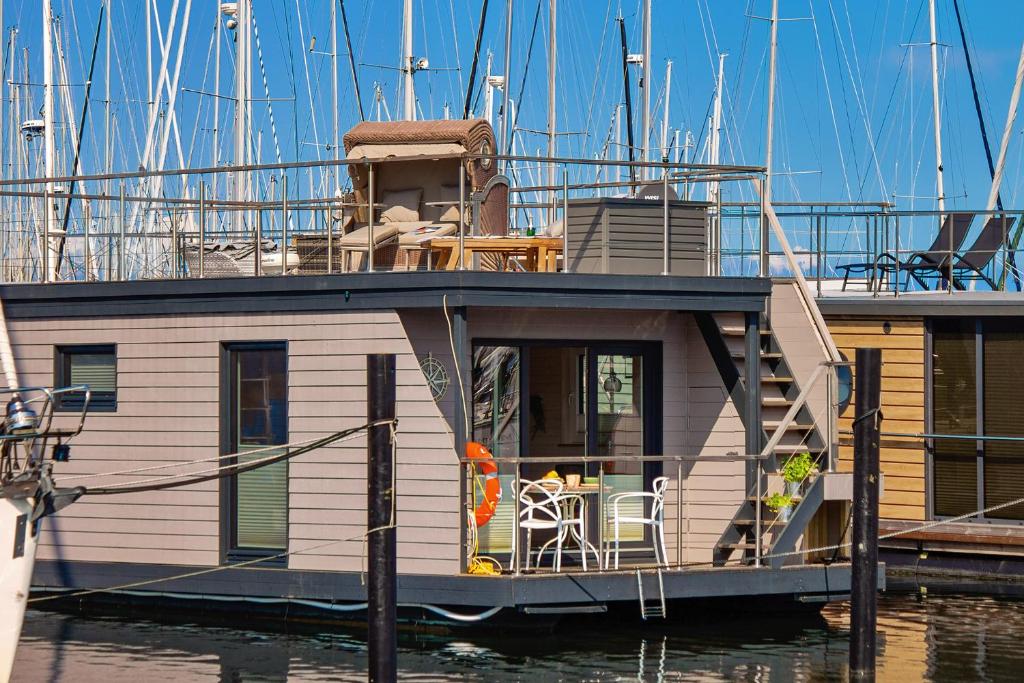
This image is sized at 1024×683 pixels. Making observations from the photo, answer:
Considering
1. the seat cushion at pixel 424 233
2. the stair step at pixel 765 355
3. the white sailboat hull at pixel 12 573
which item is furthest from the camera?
the seat cushion at pixel 424 233

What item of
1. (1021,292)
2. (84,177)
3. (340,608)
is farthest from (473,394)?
(1021,292)

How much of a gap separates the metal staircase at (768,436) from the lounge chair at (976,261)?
5623 millimetres

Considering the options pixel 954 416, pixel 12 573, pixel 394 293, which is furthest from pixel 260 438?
pixel 954 416

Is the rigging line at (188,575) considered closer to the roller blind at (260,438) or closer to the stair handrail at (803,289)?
the roller blind at (260,438)

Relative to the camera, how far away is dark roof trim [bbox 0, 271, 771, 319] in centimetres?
1467

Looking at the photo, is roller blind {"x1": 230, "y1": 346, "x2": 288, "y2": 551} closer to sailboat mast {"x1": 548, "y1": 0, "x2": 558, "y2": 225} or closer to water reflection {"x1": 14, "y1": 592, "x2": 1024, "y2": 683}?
water reflection {"x1": 14, "y1": 592, "x2": 1024, "y2": 683}

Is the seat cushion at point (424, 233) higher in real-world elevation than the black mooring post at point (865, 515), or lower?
higher

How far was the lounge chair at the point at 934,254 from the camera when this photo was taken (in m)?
21.0

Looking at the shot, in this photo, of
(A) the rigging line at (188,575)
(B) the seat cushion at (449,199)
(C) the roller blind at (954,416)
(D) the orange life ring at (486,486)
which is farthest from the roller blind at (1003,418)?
(A) the rigging line at (188,575)

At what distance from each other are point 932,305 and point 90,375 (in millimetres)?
10788

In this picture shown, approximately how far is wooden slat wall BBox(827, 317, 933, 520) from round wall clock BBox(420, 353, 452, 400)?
6.96 m

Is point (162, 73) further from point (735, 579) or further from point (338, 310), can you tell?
point (735, 579)

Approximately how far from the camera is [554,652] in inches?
572

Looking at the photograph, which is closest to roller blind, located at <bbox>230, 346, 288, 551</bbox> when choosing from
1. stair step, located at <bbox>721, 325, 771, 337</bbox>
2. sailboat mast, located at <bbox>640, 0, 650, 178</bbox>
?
stair step, located at <bbox>721, 325, 771, 337</bbox>
